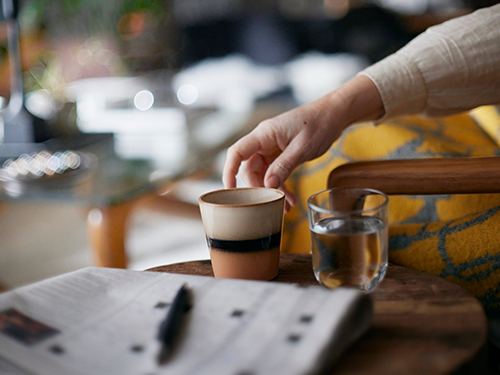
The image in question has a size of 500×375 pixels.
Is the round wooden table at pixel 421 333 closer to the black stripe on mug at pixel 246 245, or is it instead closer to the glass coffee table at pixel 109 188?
the black stripe on mug at pixel 246 245

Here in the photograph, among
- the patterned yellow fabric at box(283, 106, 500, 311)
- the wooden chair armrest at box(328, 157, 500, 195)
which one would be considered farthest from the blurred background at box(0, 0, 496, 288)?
the wooden chair armrest at box(328, 157, 500, 195)

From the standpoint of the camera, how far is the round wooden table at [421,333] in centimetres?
30

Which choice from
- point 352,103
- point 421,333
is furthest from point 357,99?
point 421,333

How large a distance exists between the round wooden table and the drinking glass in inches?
1.0

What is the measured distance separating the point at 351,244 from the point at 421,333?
0.36 ft

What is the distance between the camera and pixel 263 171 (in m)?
0.66

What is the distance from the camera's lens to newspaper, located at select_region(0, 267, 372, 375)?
0.29 metres

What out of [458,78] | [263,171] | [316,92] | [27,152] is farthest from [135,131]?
[316,92]

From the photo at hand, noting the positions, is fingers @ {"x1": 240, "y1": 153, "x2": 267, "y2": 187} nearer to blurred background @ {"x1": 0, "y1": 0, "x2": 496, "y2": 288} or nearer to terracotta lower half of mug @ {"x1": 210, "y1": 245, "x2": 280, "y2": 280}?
terracotta lower half of mug @ {"x1": 210, "y1": 245, "x2": 280, "y2": 280}

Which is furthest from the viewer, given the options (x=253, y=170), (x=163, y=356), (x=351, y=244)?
(x=253, y=170)

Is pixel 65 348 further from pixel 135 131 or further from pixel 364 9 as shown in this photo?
pixel 364 9

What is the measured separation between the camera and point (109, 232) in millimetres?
1018

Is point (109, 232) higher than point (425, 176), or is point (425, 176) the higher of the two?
point (425, 176)

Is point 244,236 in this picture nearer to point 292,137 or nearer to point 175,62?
point 292,137
